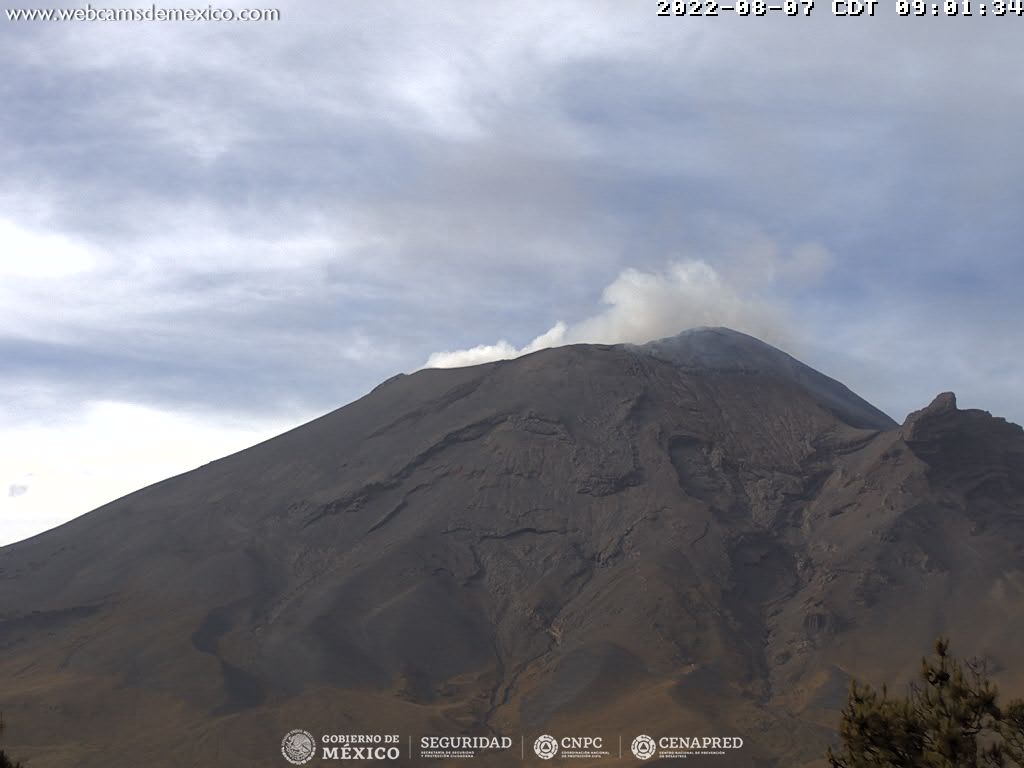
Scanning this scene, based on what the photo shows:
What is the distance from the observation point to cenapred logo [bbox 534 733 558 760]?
379 feet

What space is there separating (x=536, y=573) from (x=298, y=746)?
147ft

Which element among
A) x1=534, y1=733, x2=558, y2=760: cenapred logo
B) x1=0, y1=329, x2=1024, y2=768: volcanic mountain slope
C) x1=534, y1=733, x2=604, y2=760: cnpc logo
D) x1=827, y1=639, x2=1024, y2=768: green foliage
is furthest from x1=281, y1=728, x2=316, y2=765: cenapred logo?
x1=827, y1=639, x2=1024, y2=768: green foliage

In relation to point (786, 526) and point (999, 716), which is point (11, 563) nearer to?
point (786, 526)

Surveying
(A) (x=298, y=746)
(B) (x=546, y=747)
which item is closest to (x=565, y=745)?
(B) (x=546, y=747)

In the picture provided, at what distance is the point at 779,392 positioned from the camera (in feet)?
621

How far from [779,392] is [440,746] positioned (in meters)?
93.0

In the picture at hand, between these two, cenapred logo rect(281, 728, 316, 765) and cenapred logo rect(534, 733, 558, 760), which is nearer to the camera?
cenapred logo rect(281, 728, 316, 765)

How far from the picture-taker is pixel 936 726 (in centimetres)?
2147

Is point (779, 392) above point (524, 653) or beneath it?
above

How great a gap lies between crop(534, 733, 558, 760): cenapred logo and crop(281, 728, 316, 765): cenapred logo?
21646 millimetres

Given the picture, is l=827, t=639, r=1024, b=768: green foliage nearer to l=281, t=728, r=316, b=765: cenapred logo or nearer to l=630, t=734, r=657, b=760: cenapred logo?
l=630, t=734, r=657, b=760: cenapred logo

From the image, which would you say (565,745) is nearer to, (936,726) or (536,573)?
(536,573)

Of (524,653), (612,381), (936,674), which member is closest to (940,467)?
(612,381)

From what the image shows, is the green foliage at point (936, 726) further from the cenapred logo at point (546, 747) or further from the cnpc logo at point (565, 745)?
the cenapred logo at point (546, 747)
